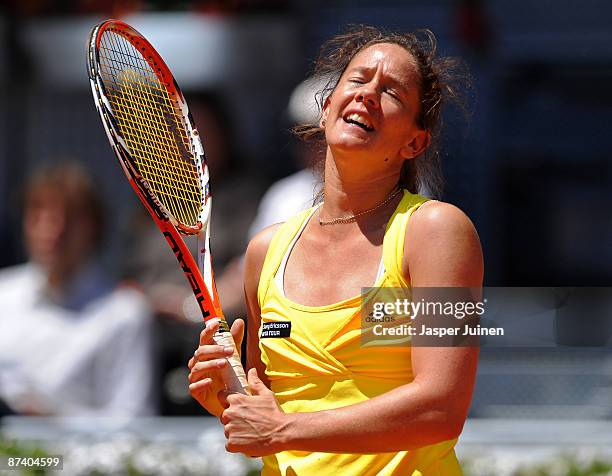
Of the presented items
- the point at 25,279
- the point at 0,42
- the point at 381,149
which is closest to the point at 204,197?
the point at 381,149

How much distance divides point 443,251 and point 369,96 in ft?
1.06

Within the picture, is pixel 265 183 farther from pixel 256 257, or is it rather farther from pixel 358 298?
pixel 358 298

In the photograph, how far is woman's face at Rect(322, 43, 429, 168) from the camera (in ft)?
6.92

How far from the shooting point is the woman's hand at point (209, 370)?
2.09 meters

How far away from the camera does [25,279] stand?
4.79 meters

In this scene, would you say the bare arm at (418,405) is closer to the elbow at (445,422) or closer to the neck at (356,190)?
the elbow at (445,422)

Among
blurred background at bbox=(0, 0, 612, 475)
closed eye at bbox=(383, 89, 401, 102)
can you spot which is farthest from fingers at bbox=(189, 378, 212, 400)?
blurred background at bbox=(0, 0, 612, 475)

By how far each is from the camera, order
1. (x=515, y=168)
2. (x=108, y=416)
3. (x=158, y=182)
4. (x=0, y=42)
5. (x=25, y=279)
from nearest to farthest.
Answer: (x=158, y=182) → (x=108, y=416) → (x=25, y=279) → (x=515, y=168) → (x=0, y=42)

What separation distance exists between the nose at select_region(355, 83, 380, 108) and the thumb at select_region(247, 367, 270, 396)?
0.52 metres

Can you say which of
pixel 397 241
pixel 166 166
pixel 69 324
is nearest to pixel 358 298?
pixel 397 241

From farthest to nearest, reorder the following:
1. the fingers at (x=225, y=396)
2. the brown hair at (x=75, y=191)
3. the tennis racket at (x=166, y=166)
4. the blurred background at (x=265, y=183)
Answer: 1. the brown hair at (x=75, y=191)
2. the blurred background at (x=265, y=183)
3. the tennis racket at (x=166, y=166)
4. the fingers at (x=225, y=396)

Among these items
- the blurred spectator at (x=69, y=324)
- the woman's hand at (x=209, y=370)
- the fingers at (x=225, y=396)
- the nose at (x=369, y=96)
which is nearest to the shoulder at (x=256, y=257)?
the woman's hand at (x=209, y=370)

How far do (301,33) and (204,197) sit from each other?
4136 millimetres

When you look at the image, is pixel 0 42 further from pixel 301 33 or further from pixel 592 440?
pixel 592 440
